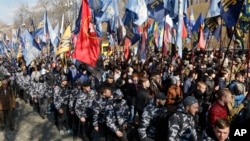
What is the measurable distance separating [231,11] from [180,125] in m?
4.12

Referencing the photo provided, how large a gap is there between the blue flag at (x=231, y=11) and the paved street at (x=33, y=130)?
5.01 meters

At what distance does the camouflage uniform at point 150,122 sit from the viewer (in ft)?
20.1

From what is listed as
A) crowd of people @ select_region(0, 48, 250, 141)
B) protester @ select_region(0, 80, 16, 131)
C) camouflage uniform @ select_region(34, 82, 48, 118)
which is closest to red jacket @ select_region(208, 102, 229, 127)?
crowd of people @ select_region(0, 48, 250, 141)

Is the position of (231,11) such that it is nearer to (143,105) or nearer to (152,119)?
(143,105)

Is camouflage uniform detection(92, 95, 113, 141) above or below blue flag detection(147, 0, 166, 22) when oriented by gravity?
below

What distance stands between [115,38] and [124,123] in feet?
35.5

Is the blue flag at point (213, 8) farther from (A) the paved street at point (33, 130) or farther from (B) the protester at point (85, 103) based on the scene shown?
(A) the paved street at point (33, 130)

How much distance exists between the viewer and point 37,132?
1155 cm

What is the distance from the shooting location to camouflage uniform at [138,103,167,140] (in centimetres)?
612

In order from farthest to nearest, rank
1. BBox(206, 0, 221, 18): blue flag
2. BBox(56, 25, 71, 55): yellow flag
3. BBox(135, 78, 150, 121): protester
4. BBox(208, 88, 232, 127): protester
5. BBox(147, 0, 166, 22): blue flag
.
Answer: BBox(56, 25, 71, 55): yellow flag < BBox(147, 0, 166, 22): blue flag < BBox(206, 0, 221, 18): blue flag < BBox(135, 78, 150, 121): protester < BBox(208, 88, 232, 127): protester

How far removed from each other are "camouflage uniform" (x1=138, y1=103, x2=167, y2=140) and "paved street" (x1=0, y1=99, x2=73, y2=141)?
15.3 feet

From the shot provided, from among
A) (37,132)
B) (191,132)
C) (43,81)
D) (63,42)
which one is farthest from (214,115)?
(43,81)

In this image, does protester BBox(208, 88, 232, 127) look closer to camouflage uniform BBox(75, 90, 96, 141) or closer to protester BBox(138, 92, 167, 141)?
protester BBox(138, 92, 167, 141)

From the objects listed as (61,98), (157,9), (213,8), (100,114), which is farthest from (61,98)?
(213,8)
